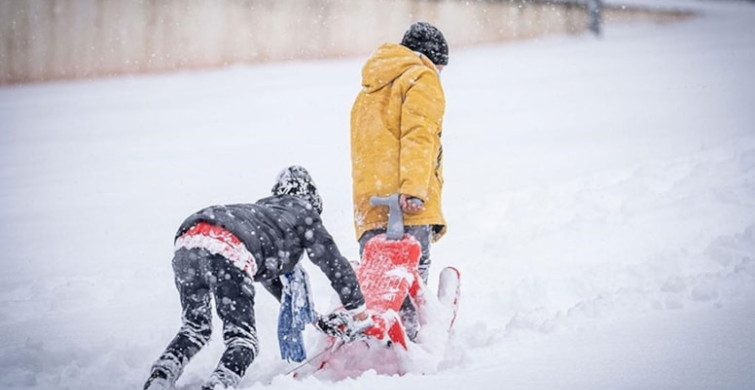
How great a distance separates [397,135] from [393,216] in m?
0.46

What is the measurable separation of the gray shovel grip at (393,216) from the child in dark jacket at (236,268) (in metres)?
0.48

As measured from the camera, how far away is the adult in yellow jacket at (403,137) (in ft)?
11.9

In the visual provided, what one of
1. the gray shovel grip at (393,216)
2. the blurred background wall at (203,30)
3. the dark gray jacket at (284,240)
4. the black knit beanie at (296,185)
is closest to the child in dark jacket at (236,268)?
the dark gray jacket at (284,240)

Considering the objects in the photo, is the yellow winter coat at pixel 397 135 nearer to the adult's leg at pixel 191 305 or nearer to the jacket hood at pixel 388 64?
the jacket hood at pixel 388 64

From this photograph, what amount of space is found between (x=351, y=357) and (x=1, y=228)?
4811mm

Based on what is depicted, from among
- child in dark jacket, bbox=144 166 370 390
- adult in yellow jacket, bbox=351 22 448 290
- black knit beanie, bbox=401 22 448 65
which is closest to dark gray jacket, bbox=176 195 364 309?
child in dark jacket, bbox=144 166 370 390

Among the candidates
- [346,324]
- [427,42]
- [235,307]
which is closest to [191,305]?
[235,307]

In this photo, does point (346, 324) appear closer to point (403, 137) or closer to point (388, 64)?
point (403, 137)

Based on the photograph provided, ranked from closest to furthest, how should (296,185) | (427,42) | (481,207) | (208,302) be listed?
(208,302), (296,185), (427,42), (481,207)

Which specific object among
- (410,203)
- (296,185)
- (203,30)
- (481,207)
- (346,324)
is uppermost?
(203,30)

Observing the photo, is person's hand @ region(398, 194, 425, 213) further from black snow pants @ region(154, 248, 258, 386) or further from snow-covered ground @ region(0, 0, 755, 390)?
black snow pants @ region(154, 248, 258, 386)

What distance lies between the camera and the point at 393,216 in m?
3.65

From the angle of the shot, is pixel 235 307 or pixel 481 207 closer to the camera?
pixel 235 307

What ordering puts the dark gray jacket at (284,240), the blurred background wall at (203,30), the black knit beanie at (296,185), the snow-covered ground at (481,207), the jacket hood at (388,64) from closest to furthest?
the dark gray jacket at (284,240)
the snow-covered ground at (481,207)
the black knit beanie at (296,185)
the jacket hood at (388,64)
the blurred background wall at (203,30)
